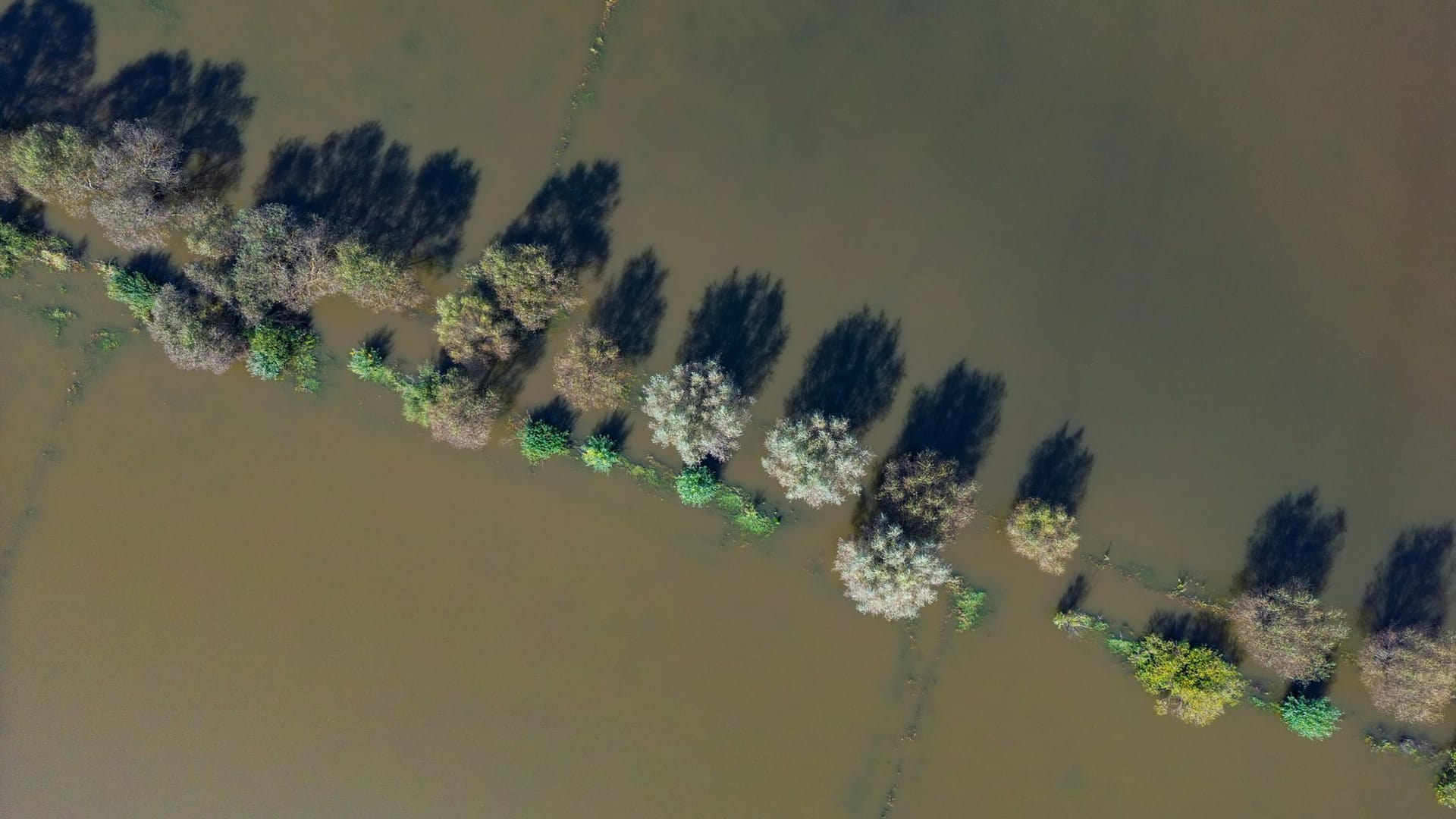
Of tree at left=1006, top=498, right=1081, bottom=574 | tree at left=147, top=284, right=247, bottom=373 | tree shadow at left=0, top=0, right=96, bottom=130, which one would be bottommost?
tree at left=147, top=284, right=247, bottom=373

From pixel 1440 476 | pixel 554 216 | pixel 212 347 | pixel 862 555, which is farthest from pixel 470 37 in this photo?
pixel 1440 476

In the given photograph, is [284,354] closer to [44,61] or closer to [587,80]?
[44,61]

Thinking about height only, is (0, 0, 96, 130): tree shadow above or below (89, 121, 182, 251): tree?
above

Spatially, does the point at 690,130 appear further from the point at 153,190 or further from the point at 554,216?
the point at 153,190

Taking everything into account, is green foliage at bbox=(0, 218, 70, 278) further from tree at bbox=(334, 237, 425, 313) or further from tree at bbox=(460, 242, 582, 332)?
tree at bbox=(460, 242, 582, 332)

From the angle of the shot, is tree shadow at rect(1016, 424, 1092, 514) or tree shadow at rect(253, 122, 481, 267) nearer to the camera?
tree shadow at rect(253, 122, 481, 267)

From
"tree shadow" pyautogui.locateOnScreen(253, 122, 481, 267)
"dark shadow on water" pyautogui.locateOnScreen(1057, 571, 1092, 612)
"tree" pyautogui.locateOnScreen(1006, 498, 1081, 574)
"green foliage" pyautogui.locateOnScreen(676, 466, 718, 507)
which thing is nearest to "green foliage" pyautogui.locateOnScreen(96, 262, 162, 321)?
"tree shadow" pyautogui.locateOnScreen(253, 122, 481, 267)
